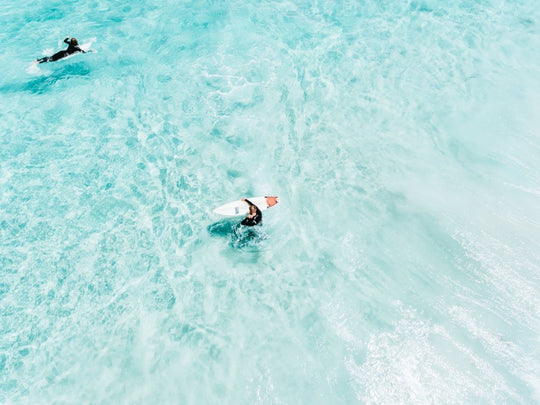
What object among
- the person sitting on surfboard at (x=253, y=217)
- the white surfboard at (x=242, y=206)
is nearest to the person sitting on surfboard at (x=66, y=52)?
the white surfboard at (x=242, y=206)

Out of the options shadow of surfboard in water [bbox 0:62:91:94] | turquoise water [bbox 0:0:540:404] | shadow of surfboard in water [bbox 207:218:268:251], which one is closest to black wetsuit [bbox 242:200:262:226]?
shadow of surfboard in water [bbox 207:218:268:251]

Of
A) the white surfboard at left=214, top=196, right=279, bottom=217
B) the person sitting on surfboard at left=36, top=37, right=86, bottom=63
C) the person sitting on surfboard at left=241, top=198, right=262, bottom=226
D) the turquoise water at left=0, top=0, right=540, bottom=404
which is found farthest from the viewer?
the person sitting on surfboard at left=36, top=37, right=86, bottom=63

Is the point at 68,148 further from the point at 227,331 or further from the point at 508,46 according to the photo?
the point at 508,46

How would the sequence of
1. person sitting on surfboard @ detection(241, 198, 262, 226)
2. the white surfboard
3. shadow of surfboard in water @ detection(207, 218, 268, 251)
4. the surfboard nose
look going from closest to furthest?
1. person sitting on surfboard @ detection(241, 198, 262, 226)
2. shadow of surfboard in water @ detection(207, 218, 268, 251)
3. the white surfboard
4. the surfboard nose

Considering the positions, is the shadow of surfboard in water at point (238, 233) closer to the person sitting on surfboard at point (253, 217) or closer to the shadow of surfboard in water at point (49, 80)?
the person sitting on surfboard at point (253, 217)

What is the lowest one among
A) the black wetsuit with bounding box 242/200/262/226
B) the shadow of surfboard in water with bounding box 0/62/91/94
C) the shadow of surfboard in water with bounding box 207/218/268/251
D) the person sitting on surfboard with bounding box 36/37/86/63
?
the shadow of surfboard in water with bounding box 207/218/268/251

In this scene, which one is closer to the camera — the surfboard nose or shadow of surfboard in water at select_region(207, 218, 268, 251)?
shadow of surfboard in water at select_region(207, 218, 268, 251)

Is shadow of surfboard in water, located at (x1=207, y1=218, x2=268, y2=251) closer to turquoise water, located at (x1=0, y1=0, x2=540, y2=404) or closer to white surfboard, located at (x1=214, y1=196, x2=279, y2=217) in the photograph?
turquoise water, located at (x1=0, y1=0, x2=540, y2=404)
